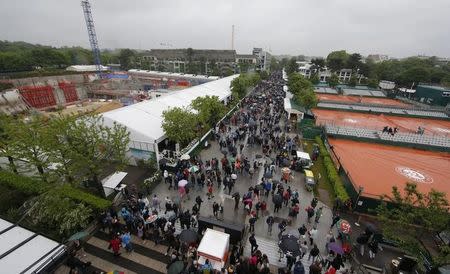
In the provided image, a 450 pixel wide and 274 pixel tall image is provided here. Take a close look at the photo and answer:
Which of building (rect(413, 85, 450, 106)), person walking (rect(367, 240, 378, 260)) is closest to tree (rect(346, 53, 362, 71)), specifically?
building (rect(413, 85, 450, 106))

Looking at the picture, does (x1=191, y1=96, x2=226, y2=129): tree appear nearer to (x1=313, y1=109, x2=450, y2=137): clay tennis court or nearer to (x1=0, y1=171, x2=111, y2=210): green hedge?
(x1=0, y1=171, x2=111, y2=210): green hedge

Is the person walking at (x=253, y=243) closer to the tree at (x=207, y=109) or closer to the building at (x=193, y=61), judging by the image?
the tree at (x=207, y=109)

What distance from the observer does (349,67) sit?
3285 inches

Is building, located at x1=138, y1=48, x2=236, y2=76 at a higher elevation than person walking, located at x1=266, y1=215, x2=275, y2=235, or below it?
higher

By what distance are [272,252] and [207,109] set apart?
16544 mm

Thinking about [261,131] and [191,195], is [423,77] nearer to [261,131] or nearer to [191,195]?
[261,131]

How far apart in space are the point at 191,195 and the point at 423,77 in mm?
77966

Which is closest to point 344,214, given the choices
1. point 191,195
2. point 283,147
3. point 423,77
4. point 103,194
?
point 283,147

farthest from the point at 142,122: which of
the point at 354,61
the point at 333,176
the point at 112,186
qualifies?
the point at 354,61

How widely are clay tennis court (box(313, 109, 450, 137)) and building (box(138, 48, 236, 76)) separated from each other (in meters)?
63.2

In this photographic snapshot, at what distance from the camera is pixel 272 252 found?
11992 millimetres

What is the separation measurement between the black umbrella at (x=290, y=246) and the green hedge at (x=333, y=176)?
6.86m

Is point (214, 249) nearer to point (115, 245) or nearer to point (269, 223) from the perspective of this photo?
point (269, 223)

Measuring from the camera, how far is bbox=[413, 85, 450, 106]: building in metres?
46.4
